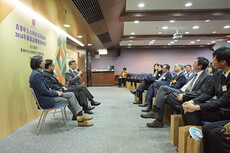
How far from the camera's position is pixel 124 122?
9.86 ft

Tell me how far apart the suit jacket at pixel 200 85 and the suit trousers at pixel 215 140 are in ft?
2.36

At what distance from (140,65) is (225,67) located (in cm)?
1141

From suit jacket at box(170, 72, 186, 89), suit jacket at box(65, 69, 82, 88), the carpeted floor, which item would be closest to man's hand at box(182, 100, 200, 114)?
the carpeted floor

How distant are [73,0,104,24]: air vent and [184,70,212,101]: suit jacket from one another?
2.75 meters

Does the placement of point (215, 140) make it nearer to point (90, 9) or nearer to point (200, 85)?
point (200, 85)

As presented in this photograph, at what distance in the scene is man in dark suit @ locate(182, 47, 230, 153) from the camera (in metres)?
1.45

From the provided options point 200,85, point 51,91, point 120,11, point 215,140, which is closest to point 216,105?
point 215,140

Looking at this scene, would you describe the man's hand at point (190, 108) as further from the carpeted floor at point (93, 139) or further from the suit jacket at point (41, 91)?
the suit jacket at point (41, 91)

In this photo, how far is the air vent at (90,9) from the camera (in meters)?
3.32

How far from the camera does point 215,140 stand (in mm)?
1301

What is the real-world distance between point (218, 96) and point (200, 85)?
1.30 feet

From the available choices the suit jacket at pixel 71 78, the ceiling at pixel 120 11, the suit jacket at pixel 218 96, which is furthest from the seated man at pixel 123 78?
the suit jacket at pixel 218 96

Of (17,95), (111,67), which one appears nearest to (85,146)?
(17,95)

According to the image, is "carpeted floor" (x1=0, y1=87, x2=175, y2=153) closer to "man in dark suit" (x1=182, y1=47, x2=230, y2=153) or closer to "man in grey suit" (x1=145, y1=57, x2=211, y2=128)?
"man in grey suit" (x1=145, y1=57, x2=211, y2=128)
